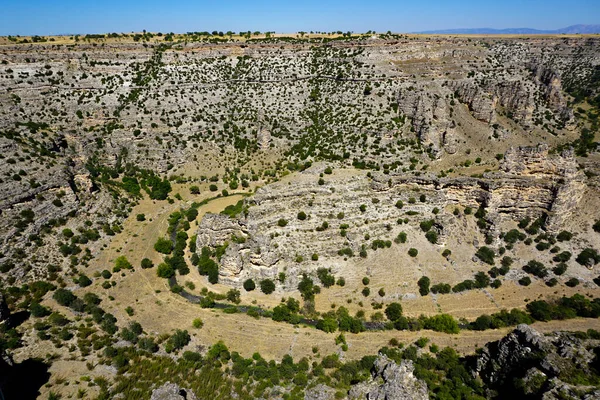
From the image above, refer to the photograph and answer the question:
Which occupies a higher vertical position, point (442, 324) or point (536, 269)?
point (536, 269)

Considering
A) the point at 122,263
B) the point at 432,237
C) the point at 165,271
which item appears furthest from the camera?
the point at 122,263

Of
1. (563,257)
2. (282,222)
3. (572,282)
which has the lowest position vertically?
(572,282)

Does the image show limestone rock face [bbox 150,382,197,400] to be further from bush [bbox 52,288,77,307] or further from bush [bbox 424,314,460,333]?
bush [bbox 424,314,460,333]

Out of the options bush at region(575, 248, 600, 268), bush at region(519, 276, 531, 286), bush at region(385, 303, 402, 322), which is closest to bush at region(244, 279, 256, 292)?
bush at region(385, 303, 402, 322)

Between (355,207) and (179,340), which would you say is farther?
(355,207)

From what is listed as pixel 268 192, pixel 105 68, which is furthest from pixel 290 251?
pixel 105 68

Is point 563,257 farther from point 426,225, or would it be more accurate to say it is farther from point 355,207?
point 355,207

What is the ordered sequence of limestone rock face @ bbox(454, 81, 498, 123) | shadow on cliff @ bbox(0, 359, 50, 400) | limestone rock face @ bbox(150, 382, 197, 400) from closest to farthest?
limestone rock face @ bbox(150, 382, 197, 400) → shadow on cliff @ bbox(0, 359, 50, 400) → limestone rock face @ bbox(454, 81, 498, 123)

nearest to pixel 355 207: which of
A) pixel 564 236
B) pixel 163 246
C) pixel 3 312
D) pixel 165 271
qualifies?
pixel 165 271
